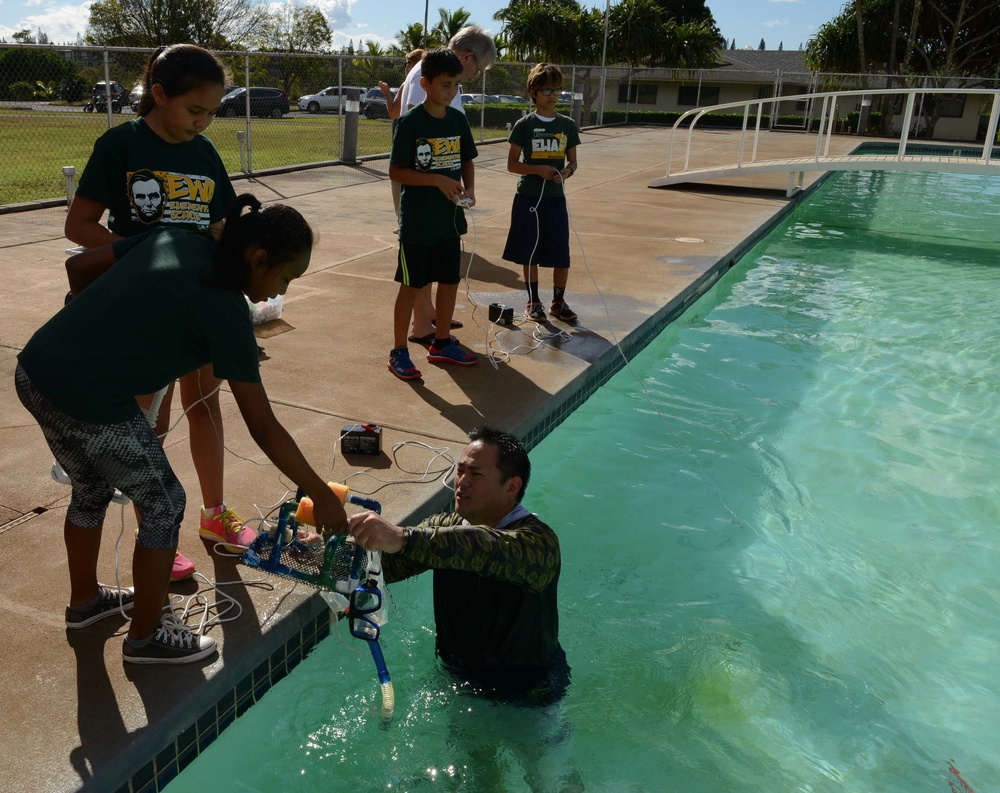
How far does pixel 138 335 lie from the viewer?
2162 millimetres

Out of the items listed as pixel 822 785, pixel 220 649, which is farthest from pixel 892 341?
pixel 220 649

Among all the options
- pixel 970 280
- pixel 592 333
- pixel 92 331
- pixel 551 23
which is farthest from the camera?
pixel 551 23

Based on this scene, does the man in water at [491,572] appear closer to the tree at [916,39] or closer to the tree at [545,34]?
the tree at [916,39]

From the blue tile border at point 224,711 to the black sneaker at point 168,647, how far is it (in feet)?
0.53

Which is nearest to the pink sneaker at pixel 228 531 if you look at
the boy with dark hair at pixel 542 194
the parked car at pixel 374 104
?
the boy with dark hair at pixel 542 194

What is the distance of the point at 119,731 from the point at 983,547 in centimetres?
440

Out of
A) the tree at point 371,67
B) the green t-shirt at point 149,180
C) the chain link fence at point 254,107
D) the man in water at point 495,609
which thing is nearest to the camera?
the man in water at point 495,609

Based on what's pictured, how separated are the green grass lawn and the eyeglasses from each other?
1028cm

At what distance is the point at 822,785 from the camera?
10.6ft

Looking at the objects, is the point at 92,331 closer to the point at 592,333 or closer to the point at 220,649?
the point at 220,649

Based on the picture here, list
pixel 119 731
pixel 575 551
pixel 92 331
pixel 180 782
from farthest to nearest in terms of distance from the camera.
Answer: pixel 575 551 < pixel 180 782 < pixel 119 731 < pixel 92 331

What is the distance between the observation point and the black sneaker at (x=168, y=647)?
2.59m

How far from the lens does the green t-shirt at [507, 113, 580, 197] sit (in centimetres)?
622

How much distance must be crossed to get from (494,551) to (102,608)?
133cm
